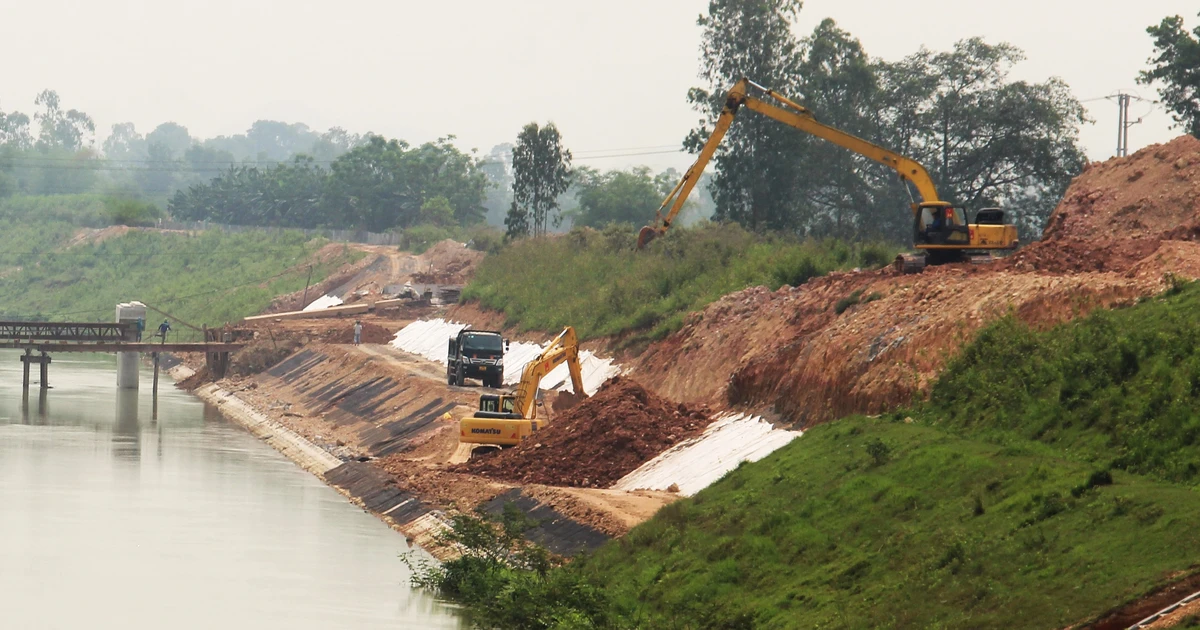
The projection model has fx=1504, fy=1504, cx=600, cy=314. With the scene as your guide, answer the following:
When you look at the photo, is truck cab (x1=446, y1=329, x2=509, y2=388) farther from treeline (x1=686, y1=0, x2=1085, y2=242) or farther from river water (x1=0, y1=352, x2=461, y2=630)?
treeline (x1=686, y1=0, x2=1085, y2=242)

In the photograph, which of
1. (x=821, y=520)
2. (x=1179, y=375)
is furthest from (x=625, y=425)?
(x=1179, y=375)

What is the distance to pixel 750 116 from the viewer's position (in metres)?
84.8

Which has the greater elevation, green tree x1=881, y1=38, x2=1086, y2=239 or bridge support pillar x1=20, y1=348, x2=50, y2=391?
green tree x1=881, y1=38, x2=1086, y2=239

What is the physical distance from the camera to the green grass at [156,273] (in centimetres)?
12119

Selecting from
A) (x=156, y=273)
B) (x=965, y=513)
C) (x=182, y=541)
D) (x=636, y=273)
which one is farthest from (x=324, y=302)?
(x=965, y=513)

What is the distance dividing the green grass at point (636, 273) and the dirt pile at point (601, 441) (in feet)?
42.7

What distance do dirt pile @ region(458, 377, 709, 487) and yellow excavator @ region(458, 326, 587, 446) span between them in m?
0.88

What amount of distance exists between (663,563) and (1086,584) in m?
9.46

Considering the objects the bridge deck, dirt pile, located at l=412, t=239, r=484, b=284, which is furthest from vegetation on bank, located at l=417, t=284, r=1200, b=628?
dirt pile, located at l=412, t=239, r=484, b=284

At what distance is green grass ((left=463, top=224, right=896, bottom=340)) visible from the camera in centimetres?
5331

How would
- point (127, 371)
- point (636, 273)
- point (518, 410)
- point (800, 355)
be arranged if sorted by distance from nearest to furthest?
point (800, 355), point (518, 410), point (636, 273), point (127, 371)

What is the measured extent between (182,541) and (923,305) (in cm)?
1859

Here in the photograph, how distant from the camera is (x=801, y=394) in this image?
34.9 meters

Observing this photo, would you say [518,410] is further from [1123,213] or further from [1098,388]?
[1098,388]
